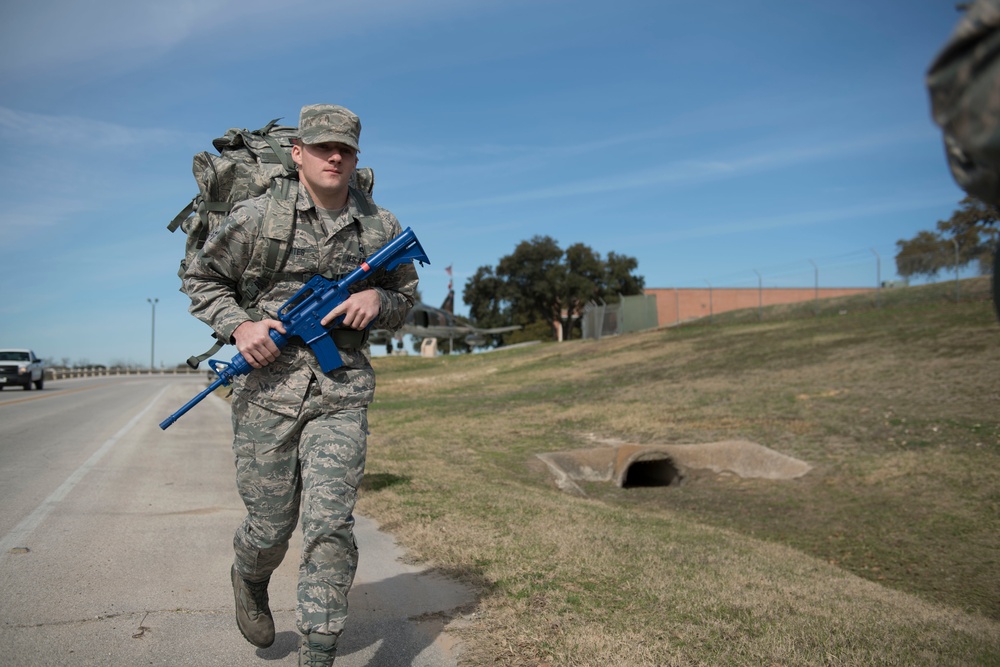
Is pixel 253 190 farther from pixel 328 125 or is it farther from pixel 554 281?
pixel 554 281

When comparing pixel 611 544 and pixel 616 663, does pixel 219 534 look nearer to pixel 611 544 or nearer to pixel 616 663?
pixel 611 544

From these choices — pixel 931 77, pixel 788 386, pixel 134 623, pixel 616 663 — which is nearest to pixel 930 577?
pixel 616 663

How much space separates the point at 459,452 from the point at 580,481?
7.42 ft

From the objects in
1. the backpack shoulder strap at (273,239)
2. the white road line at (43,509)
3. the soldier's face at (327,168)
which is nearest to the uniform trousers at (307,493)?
the backpack shoulder strap at (273,239)

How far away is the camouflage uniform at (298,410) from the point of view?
11.1 ft

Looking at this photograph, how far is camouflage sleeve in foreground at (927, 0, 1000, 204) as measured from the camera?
1.35m

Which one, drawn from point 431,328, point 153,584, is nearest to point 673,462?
point 153,584

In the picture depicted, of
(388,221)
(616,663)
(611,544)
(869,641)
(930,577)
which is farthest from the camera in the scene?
(930,577)

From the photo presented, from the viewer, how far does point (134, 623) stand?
4.38 metres

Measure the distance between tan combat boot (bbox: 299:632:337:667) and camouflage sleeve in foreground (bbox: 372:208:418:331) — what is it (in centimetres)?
144

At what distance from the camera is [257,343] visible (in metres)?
3.54

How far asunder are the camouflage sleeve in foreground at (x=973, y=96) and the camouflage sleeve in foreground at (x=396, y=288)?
9.27ft

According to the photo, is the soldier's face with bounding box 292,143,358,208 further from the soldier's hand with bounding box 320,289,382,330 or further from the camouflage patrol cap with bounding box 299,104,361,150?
the soldier's hand with bounding box 320,289,382,330

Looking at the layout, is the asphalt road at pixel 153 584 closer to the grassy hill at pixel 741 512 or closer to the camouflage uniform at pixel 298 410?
the grassy hill at pixel 741 512
